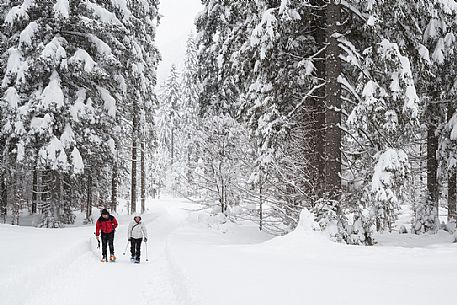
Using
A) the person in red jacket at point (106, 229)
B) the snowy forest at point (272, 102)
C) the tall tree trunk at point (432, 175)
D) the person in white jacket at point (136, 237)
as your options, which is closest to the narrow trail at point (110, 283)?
the person in white jacket at point (136, 237)

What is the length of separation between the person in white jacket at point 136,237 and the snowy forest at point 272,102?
12.5 ft

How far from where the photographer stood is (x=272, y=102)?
38.4 feet

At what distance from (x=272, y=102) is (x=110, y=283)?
21.3 ft

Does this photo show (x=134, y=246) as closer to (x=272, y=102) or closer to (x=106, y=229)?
(x=106, y=229)

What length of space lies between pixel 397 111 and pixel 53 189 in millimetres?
14863

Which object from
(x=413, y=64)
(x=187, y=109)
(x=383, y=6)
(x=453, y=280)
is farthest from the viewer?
(x=187, y=109)

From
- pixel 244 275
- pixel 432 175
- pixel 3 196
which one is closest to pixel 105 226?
pixel 244 275

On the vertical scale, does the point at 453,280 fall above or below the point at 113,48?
below

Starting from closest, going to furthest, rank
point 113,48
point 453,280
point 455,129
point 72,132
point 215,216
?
point 453,280, point 455,129, point 72,132, point 113,48, point 215,216

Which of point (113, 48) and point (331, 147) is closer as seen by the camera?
point (331, 147)

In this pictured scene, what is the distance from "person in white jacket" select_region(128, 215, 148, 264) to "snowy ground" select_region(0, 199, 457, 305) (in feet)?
1.25

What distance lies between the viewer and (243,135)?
19234mm

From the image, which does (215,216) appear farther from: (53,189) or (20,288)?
(20,288)

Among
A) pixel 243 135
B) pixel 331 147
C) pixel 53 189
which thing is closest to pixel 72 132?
pixel 53 189
